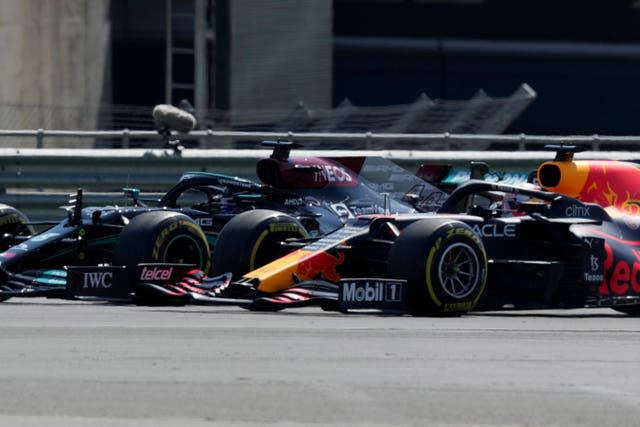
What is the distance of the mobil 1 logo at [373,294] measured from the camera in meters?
10.1

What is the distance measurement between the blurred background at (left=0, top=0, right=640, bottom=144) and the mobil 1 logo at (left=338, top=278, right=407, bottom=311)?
10735mm

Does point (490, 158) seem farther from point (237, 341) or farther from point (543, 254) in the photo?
point (237, 341)

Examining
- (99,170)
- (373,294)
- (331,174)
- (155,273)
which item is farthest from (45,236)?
(373,294)

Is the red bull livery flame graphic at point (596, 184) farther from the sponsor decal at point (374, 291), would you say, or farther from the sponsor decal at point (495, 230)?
the sponsor decal at point (374, 291)

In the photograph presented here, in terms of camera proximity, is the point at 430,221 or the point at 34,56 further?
the point at 34,56

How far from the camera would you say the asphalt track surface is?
5766mm

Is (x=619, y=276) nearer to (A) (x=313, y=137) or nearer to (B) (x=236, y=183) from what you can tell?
(B) (x=236, y=183)

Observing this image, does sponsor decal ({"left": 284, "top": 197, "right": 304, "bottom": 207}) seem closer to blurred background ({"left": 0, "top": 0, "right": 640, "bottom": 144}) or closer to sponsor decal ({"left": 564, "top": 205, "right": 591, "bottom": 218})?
sponsor decal ({"left": 564, "top": 205, "right": 591, "bottom": 218})

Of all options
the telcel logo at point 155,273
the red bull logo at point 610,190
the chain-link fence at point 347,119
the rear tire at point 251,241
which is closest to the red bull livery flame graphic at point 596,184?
the red bull logo at point 610,190

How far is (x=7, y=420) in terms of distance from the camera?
5.54 metres

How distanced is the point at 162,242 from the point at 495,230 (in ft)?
9.00

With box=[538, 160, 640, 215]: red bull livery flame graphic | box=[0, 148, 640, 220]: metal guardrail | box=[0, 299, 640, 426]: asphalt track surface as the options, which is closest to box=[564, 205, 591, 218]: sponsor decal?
box=[538, 160, 640, 215]: red bull livery flame graphic

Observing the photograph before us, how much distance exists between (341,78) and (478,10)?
4.18 meters

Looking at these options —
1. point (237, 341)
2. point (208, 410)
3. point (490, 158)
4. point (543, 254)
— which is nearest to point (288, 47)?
point (490, 158)
